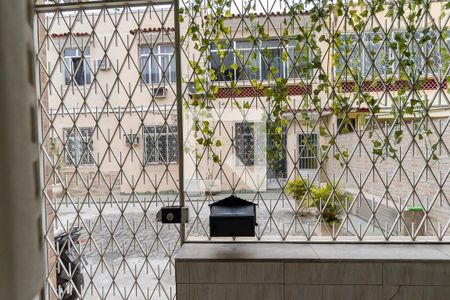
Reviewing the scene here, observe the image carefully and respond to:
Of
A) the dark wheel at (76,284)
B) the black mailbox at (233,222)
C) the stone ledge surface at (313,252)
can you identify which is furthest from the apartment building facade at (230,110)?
the dark wheel at (76,284)

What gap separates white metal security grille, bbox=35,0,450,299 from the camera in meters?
1.53

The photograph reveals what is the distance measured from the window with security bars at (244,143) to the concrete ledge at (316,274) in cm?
46

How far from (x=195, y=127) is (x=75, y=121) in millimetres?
636

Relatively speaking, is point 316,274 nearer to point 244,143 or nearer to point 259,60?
point 244,143

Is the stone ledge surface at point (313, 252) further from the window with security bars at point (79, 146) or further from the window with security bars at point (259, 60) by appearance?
the window with security bars at point (259, 60)

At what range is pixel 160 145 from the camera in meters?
1.63

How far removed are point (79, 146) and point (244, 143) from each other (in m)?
0.87

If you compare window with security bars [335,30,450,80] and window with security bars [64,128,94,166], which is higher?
window with security bars [335,30,450,80]

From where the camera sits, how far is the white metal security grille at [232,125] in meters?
1.53

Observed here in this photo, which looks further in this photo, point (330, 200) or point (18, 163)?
point (330, 200)

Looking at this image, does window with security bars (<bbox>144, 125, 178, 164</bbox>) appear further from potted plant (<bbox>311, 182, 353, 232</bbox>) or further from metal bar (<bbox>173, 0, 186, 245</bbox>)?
potted plant (<bbox>311, 182, 353, 232</bbox>)

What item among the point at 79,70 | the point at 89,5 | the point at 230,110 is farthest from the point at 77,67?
the point at 230,110

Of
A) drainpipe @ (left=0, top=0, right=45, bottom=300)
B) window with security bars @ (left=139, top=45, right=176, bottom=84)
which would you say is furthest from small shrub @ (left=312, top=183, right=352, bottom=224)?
drainpipe @ (left=0, top=0, right=45, bottom=300)

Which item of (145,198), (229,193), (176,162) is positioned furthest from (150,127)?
(229,193)
